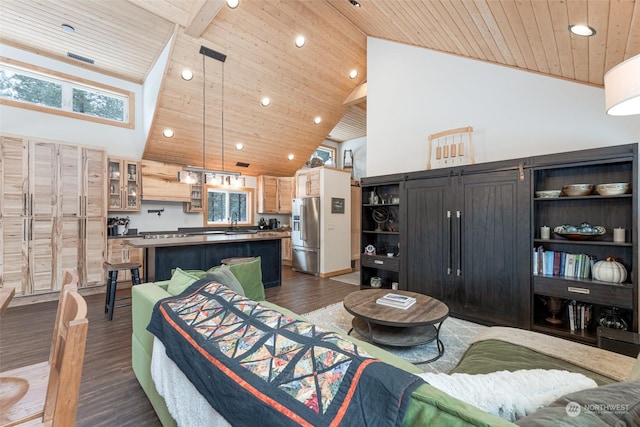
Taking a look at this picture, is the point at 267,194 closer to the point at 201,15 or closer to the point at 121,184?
the point at 121,184

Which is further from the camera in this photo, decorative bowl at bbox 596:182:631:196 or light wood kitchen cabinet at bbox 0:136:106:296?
light wood kitchen cabinet at bbox 0:136:106:296

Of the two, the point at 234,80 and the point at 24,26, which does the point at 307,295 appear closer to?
the point at 234,80

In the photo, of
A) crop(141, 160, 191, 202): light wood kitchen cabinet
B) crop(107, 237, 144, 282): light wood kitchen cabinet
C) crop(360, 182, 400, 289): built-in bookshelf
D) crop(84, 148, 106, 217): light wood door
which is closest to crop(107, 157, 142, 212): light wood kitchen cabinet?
crop(141, 160, 191, 202): light wood kitchen cabinet

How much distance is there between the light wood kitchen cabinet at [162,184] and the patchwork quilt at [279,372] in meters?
4.87

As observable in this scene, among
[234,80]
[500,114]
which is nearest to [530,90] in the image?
[500,114]

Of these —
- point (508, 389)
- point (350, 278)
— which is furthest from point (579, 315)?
point (350, 278)

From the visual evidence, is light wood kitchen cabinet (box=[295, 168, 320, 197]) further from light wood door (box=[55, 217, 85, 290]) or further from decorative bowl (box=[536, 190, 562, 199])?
light wood door (box=[55, 217, 85, 290])

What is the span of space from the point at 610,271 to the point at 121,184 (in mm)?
6985

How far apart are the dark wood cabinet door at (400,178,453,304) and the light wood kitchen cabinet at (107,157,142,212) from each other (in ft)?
16.2

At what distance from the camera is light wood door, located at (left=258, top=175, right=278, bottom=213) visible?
7.52m

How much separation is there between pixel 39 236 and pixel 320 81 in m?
5.43

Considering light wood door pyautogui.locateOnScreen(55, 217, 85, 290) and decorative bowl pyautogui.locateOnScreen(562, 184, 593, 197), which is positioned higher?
decorative bowl pyautogui.locateOnScreen(562, 184, 593, 197)

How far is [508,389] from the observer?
887mm

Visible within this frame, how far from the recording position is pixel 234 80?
5.06m
